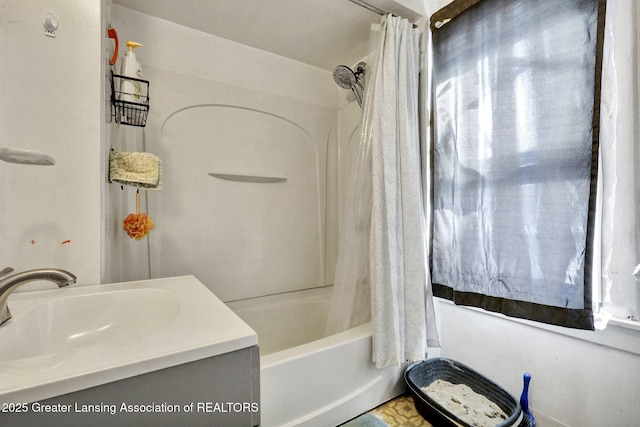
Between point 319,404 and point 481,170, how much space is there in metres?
1.17

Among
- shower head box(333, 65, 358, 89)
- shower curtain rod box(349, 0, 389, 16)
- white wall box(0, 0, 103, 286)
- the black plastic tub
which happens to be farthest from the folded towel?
the black plastic tub

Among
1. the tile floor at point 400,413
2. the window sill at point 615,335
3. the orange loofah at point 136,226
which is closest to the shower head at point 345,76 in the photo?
the orange loofah at point 136,226

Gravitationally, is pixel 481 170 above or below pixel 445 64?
below

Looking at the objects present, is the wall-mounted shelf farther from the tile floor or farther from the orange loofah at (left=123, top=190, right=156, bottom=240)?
the tile floor

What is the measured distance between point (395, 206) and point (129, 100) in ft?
4.29

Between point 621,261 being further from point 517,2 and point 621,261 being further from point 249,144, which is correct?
point 249,144

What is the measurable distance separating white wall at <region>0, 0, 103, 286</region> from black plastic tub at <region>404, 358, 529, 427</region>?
1.38m

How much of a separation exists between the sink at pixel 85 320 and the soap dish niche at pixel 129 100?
837 millimetres

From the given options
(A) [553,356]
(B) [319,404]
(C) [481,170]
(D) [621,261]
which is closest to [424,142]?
(C) [481,170]

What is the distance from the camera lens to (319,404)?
3.28 feet

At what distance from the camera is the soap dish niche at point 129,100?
1.18m

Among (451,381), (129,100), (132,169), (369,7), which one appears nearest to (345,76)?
(369,7)

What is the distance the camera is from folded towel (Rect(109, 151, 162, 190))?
113 cm

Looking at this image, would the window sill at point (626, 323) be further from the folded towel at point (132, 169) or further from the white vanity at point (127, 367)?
the folded towel at point (132, 169)
